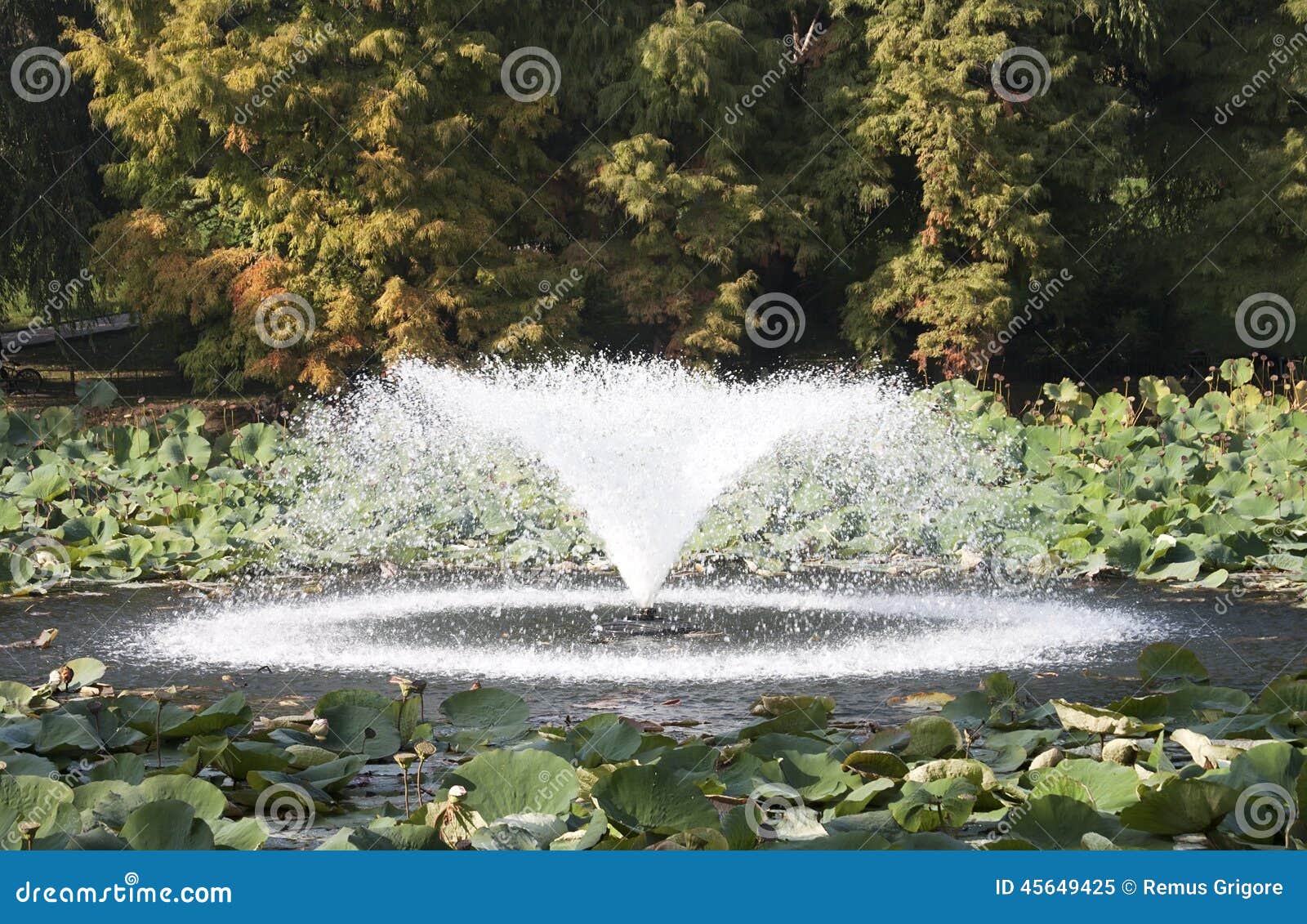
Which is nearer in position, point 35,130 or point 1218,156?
point 35,130

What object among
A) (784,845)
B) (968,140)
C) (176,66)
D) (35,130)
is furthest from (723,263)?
(784,845)

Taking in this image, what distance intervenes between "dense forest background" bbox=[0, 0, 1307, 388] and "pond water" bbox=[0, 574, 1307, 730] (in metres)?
10.0

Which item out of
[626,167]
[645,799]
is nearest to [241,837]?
[645,799]

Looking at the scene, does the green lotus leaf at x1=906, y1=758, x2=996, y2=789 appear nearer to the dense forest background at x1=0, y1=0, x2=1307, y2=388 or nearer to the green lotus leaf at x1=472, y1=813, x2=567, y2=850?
the green lotus leaf at x1=472, y1=813, x2=567, y2=850

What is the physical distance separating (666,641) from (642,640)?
109 millimetres

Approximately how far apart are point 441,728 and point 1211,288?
692 inches

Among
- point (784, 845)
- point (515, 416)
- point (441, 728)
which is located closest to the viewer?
point (784, 845)

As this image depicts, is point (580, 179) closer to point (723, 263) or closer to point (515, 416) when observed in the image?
point (723, 263)

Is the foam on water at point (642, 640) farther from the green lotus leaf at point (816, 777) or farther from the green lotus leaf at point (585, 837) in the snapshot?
the green lotus leaf at point (585, 837)

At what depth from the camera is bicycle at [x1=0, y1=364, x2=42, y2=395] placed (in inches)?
810

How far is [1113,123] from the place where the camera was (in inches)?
784

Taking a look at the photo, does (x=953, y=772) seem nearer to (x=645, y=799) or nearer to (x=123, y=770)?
(x=645, y=799)

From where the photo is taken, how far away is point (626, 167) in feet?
63.1

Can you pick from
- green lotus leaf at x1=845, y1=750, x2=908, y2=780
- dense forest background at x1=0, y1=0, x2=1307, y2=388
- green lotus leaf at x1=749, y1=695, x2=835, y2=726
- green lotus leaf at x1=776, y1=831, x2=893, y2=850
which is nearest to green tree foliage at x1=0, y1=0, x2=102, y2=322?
dense forest background at x1=0, y1=0, x2=1307, y2=388
